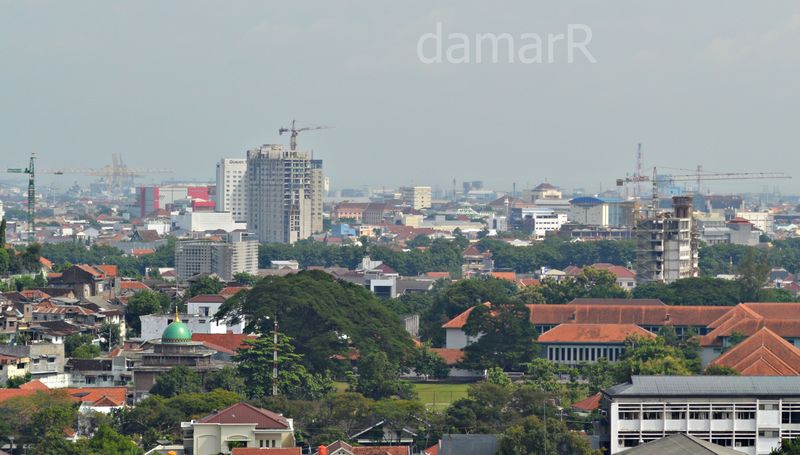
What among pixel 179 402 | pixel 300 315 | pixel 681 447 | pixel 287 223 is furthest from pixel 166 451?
pixel 287 223

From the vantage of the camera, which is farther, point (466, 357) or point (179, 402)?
point (466, 357)

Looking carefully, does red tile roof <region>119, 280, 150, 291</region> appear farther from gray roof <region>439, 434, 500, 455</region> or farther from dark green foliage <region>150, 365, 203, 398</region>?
gray roof <region>439, 434, 500, 455</region>

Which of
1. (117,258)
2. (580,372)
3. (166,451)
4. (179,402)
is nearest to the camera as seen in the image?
(166,451)

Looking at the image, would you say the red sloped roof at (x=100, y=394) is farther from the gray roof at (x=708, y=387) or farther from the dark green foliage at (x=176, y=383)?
the gray roof at (x=708, y=387)

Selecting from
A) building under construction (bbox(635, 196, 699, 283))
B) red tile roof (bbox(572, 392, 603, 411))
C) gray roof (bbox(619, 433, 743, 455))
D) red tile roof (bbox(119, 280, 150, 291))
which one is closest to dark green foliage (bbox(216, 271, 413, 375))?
red tile roof (bbox(572, 392, 603, 411))

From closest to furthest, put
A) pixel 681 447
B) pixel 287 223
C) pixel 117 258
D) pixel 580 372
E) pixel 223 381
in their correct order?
pixel 681 447, pixel 223 381, pixel 580 372, pixel 117 258, pixel 287 223

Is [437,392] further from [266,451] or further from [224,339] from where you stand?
[266,451]

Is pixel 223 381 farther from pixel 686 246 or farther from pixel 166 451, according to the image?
pixel 686 246
